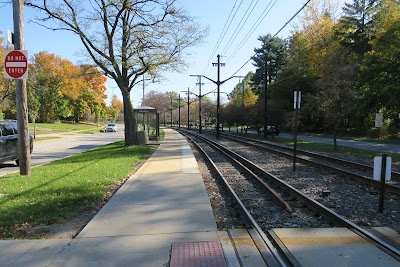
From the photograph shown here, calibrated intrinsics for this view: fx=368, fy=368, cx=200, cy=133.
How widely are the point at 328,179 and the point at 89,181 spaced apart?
23.5ft

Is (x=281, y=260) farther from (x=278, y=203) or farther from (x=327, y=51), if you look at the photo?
(x=327, y=51)

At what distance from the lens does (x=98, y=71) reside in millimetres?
25234

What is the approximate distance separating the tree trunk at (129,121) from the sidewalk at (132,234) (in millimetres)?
15277

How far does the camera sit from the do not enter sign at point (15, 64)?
10.2 metres

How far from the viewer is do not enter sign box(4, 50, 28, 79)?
10.2 meters

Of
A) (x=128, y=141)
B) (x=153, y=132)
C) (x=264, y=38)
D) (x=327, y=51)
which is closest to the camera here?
(x=128, y=141)

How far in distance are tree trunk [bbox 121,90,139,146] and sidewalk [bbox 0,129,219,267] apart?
50.1 ft

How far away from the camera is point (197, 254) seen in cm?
467

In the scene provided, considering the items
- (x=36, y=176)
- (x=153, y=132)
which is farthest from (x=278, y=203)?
(x=153, y=132)

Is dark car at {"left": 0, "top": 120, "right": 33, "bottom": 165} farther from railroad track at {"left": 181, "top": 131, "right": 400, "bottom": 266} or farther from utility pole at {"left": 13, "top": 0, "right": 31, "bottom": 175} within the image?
railroad track at {"left": 181, "top": 131, "right": 400, "bottom": 266}

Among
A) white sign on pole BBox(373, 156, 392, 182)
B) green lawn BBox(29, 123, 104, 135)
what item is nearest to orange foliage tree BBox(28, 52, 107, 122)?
green lawn BBox(29, 123, 104, 135)

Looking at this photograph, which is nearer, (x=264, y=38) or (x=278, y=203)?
(x=278, y=203)

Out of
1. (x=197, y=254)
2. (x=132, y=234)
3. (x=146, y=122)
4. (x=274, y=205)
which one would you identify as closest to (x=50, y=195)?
(x=132, y=234)

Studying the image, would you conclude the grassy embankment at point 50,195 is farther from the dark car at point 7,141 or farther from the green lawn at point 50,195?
the dark car at point 7,141
